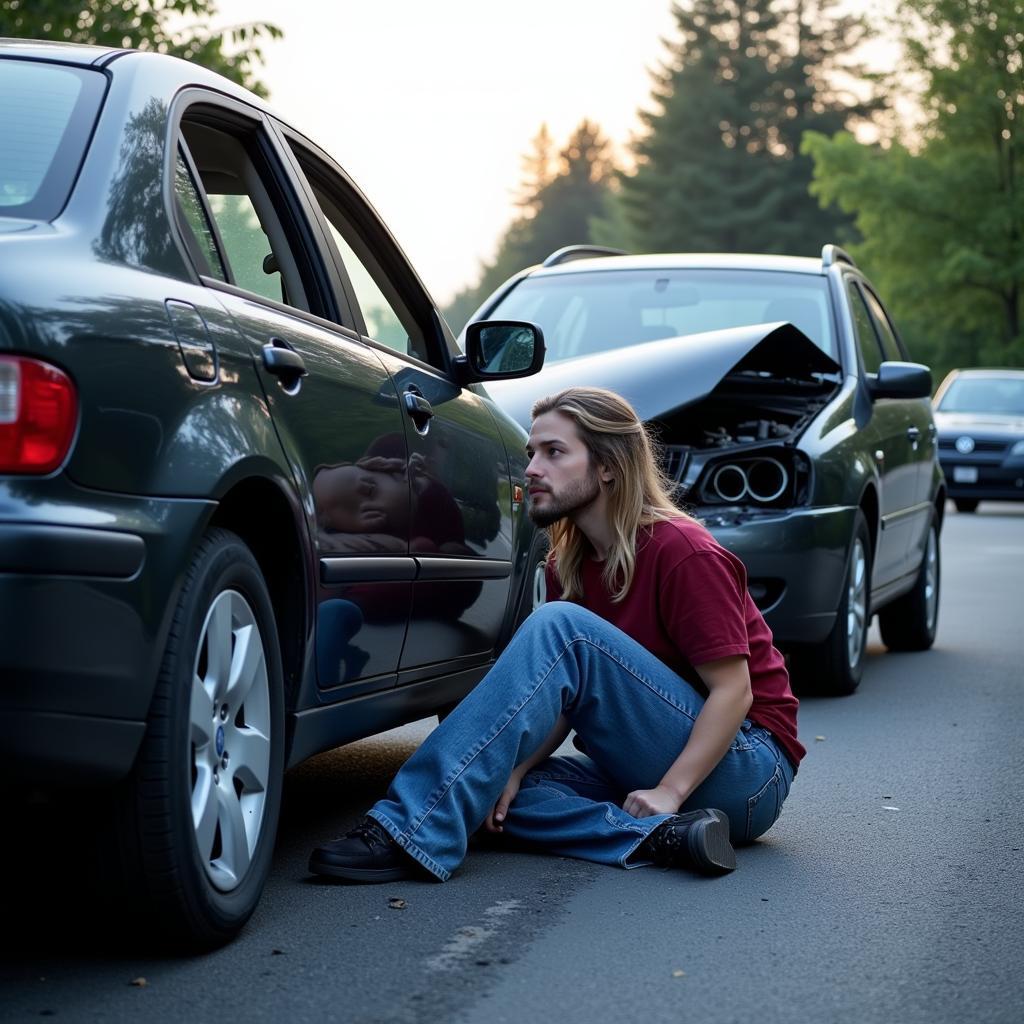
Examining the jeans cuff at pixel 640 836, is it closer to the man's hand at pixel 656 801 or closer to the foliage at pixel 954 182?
the man's hand at pixel 656 801

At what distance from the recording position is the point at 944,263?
3903 centimetres

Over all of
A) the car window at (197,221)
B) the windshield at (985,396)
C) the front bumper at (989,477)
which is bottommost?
the front bumper at (989,477)

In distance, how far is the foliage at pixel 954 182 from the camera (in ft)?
125

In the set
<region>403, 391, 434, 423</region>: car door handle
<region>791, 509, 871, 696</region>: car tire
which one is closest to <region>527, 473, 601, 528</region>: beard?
<region>403, 391, 434, 423</region>: car door handle

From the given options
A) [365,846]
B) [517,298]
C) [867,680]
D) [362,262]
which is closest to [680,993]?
[365,846]

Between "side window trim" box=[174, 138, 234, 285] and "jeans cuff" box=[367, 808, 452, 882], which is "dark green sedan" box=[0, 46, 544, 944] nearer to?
"side window trim" box=[174, 138, 234, 285]

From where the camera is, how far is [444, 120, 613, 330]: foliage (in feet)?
351

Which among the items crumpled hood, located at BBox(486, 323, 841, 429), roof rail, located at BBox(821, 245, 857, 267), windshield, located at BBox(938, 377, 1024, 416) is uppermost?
roof rail, located at BBox(821, 245, 857, 267)

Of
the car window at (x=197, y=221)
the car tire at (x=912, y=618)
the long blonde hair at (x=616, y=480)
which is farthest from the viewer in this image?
the car tire at (x=912, y=618)

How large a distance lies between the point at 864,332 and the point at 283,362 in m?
5.57

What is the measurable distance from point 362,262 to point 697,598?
131cm

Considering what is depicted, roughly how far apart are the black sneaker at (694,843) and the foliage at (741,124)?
63231 mm

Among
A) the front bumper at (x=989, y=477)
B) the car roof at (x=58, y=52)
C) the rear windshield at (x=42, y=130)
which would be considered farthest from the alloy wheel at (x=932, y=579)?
the front bumper at (x=989, y=477)

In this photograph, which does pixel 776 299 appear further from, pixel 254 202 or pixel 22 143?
pixel 22 143
